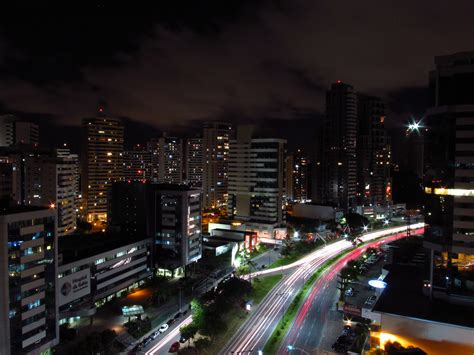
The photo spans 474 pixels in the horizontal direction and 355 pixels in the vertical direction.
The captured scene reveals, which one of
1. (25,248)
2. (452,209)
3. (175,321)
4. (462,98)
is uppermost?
(462,98)

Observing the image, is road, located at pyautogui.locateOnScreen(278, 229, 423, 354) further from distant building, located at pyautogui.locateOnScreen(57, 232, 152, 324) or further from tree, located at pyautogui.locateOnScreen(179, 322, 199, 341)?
distant building, located at pyautogui.locateOnScreen(57, 232, 152, 324)

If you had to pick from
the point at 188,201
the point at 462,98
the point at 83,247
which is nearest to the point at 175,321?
the point at 83,247

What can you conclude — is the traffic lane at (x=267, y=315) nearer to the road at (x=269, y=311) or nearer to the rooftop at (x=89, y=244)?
the road at (x=269, y=311)

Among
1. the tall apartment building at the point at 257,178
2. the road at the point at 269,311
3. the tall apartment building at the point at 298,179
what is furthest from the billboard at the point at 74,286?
the tall apartment building at the point at 298,179

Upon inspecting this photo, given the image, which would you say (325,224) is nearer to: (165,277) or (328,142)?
(328,142)

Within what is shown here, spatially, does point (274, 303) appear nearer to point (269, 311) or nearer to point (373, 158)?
point (269, 311)

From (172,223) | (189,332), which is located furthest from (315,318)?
(172,223)

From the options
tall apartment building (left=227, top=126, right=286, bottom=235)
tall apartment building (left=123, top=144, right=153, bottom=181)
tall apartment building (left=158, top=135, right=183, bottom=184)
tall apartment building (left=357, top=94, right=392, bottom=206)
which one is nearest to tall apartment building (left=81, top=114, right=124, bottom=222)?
tall apartment building (left=123, top=144, right=153, bottom=181)
